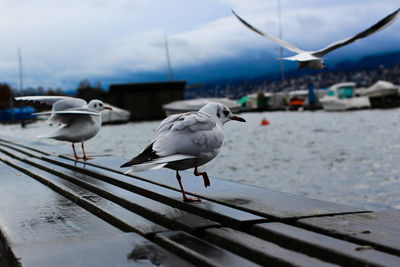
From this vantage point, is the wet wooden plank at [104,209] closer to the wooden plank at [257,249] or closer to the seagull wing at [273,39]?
the wooden plank at [257,249]

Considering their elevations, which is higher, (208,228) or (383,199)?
(208,228)

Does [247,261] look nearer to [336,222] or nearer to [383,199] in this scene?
[336,222]

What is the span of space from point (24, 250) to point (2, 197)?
60.7 inches

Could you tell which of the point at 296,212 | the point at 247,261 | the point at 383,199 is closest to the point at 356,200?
the point at 383,199

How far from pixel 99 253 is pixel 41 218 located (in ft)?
2.85

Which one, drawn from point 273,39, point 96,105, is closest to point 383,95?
point 96,105

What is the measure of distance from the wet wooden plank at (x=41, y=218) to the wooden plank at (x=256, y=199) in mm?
890

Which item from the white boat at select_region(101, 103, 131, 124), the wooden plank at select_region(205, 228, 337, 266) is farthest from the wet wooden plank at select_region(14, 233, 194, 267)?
the white boat at select_region(101, 103, 131, 124)

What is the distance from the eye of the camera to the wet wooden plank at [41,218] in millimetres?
Answer: 2551

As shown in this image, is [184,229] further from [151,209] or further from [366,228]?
[366,228]

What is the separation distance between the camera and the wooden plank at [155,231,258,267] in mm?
2105

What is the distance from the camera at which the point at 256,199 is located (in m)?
3.39

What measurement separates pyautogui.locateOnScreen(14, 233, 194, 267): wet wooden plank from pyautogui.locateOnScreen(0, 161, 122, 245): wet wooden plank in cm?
13

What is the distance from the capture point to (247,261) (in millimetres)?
2129
